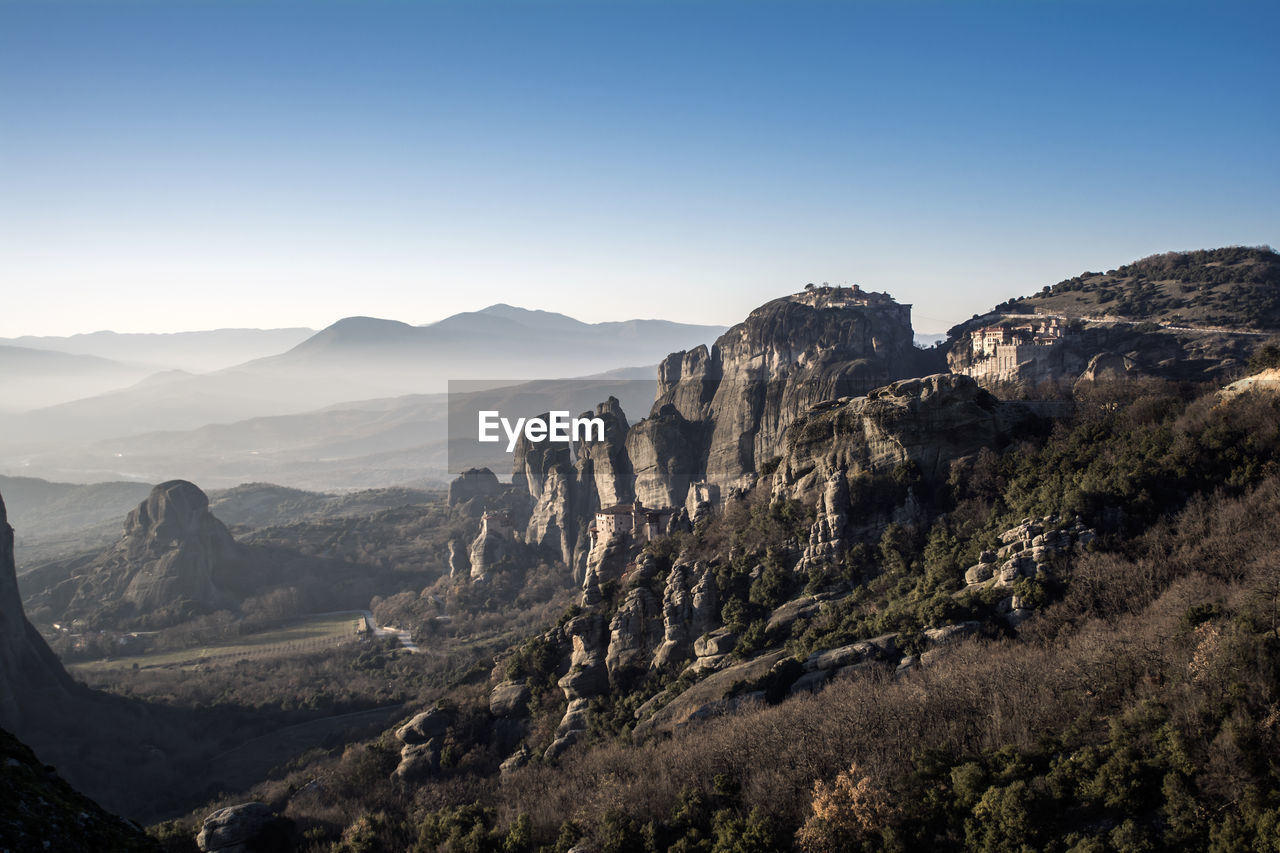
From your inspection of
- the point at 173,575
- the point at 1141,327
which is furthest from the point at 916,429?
the point at 173,575

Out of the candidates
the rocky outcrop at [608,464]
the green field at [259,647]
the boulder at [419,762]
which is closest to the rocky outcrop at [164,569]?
the green field at [259,647]

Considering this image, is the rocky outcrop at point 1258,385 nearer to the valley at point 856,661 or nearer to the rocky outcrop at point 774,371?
the valley at point 856,661

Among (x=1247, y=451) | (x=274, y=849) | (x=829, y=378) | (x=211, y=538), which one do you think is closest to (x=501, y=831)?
(x=274, y=849)

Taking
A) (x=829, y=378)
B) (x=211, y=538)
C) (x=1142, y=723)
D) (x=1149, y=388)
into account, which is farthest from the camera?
(x=211, y=538)

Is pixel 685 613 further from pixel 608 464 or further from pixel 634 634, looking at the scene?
pixel 608 464

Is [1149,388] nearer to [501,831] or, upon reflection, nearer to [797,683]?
[797,683]
